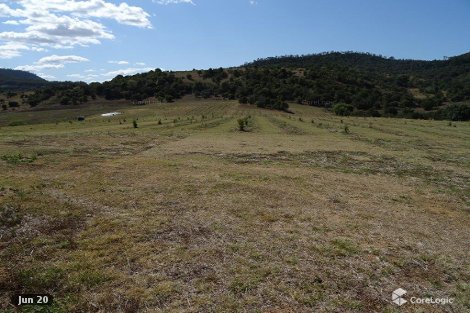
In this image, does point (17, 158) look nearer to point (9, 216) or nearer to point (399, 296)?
point (9, 216)

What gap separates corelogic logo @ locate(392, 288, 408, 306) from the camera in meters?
12.2

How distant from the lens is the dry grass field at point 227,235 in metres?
12.2

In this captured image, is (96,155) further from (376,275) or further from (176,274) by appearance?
(376,275)

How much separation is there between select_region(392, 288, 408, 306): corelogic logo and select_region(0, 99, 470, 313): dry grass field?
0.21 m

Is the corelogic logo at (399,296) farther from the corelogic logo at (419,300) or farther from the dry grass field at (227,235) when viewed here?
the dry grass field at (227,235)

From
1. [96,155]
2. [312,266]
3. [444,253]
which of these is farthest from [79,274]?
[96,155]

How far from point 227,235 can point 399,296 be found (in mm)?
7546

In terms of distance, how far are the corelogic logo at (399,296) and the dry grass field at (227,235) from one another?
8.4 inches

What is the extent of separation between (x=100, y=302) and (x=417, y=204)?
20751 millimetres

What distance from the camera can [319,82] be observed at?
189625 millimetres
